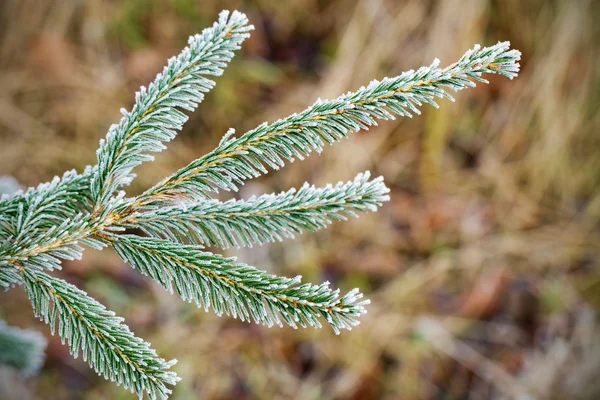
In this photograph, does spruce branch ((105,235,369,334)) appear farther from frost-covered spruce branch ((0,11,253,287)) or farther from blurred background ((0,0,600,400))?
blurred background ((0,0,600,400))

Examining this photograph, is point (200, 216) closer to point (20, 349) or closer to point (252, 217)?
point (252, 217)

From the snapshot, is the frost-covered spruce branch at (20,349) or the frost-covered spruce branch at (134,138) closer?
the frost-covered spruce branch at (134,138)

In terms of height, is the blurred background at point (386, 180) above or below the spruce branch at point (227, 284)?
above

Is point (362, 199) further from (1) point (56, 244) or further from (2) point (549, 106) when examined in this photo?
(2) point (549, 106)

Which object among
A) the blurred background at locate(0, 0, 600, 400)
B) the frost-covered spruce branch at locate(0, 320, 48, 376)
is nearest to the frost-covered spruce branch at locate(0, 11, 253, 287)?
the frost-covered spruce branch at locate(0, 320, 48, 376)

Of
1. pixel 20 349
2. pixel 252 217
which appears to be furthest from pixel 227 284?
pixel 20 349

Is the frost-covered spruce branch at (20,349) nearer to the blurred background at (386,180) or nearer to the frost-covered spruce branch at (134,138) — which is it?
the frost-covered spruce branch at (134,138)

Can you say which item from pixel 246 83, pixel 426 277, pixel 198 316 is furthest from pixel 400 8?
pixel 198 316

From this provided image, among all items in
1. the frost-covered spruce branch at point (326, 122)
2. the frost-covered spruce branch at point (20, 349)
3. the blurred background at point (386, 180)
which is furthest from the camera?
the blurred background at point (386, 180)

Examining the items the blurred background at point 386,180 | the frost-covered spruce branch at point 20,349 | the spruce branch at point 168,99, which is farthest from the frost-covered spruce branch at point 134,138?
the blurred background at point 386,180

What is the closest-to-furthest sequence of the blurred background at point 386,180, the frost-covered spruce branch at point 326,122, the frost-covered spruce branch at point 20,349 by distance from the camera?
1. the frost-covered spruce branch at point 326,122
2. the frost-covered spruce branch at point 20,349
3. the blurred background at point 386,180
